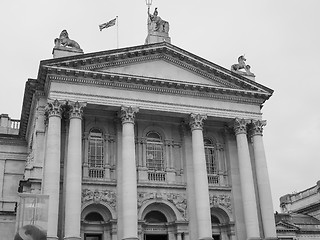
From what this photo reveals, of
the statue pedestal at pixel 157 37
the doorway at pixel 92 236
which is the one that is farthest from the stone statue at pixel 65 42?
the doorway at pixel 92 236

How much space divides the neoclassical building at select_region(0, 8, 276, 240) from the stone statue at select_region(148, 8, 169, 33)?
0.08m

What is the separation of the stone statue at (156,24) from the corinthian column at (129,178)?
7041 mm

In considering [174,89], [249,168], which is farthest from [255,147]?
[174,89]

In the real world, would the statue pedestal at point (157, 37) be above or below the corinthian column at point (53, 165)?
above

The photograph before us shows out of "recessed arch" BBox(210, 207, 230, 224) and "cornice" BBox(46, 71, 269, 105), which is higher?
"cornice" BBox(46, 71, 269, 105)

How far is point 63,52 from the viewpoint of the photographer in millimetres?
29484

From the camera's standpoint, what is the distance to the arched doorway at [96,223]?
28.1 metres

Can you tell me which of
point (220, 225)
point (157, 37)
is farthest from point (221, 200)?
point (157, 37)

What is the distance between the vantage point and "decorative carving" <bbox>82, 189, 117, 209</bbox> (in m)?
28.1

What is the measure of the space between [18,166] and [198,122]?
16.4 m

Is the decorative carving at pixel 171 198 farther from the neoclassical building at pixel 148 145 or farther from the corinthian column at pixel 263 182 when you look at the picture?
Answer: the corinthian column at pixel 263 182

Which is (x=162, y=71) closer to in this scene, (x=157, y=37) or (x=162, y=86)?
(x=162, y=86)

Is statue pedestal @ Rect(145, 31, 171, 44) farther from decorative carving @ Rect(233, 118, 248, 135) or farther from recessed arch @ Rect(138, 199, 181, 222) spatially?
recessed arch @ Rect(138, 199, 181, 222)

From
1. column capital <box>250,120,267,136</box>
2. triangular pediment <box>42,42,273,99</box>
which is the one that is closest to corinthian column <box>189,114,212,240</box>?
triangular pediment <box>42,42,273,99</box>
